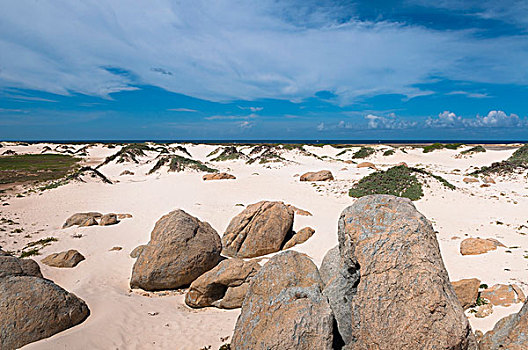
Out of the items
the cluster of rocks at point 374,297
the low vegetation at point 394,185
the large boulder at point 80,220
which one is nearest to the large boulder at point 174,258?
the cluster of rocks at point 374,297

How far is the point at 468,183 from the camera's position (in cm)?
2344

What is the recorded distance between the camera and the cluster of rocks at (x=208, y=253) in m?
8.27

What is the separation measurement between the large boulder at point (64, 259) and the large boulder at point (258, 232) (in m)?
5.36

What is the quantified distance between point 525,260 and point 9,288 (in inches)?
507

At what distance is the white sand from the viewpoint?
7016mm

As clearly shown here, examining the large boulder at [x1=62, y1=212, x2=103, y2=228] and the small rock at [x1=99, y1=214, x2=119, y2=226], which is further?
the large boulder at [x1=62, y1=212, x2=103, y2=228]

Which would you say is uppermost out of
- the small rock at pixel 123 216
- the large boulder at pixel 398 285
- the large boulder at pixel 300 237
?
the large boulder at pixel 398 285

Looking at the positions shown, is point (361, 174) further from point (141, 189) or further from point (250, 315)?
point (250, 315)

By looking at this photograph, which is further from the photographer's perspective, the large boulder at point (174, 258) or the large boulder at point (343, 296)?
the large boulder at point (174, 258)

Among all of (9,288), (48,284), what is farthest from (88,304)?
(9,288)

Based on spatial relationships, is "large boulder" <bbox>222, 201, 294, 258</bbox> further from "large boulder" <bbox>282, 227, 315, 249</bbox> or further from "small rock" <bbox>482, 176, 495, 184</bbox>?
"small rock" <bbox>482, 176, 495, 184</bbox>

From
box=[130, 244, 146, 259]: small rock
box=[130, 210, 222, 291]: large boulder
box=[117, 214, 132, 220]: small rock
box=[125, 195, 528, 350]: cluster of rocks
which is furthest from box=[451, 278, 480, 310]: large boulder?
box=[117, 214, 132, 220]: small rock

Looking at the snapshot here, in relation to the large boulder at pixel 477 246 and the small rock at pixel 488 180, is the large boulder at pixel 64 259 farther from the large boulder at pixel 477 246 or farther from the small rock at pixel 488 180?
the small rock at pixel 488 180

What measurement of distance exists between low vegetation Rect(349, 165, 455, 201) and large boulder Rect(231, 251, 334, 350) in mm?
15151
